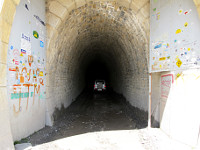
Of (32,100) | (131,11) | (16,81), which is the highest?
(131,11)

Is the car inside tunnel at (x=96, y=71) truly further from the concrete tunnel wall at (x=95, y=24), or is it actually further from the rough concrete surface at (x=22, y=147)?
the rough concrete surface at (x=22, y=147)

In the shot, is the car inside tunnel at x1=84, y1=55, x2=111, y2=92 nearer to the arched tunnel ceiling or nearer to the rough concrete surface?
the arched tunnel ceiling

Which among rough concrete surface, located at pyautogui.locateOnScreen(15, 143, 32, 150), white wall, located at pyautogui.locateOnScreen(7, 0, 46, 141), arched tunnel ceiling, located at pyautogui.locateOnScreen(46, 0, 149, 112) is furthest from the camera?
arched tunnel ceiling, located at pyautogui.locateOnScreen(46, 0, 149, 112)

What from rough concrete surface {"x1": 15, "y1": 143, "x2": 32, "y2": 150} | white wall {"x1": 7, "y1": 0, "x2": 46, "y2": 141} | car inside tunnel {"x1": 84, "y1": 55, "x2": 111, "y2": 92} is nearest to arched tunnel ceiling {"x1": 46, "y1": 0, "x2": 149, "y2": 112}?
white wall {"x1": 7, "y1": 0, "x2": 46, "y2": 141}

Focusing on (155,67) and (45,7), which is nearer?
(155,67)

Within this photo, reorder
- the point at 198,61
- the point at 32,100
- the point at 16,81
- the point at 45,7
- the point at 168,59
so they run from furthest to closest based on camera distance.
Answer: the point at 45,7 < the point at 32,100 < the point at 168,59 < the point at 16,81 < the point at 198,61

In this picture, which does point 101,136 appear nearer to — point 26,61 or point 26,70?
point 26,70

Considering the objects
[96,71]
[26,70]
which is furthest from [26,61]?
[96,71]

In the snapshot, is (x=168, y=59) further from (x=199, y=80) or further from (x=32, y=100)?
(x=32, y=100)

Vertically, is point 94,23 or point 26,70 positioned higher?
point 94,23

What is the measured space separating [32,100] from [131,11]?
5.22 metres

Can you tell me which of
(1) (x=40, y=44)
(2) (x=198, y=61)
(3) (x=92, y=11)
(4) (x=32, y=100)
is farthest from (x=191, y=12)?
(4) (x=32, y=100)

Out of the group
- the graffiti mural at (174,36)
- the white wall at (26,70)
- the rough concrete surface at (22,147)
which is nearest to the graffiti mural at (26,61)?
the white wall at (26,70)

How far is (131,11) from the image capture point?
6.13 meters
